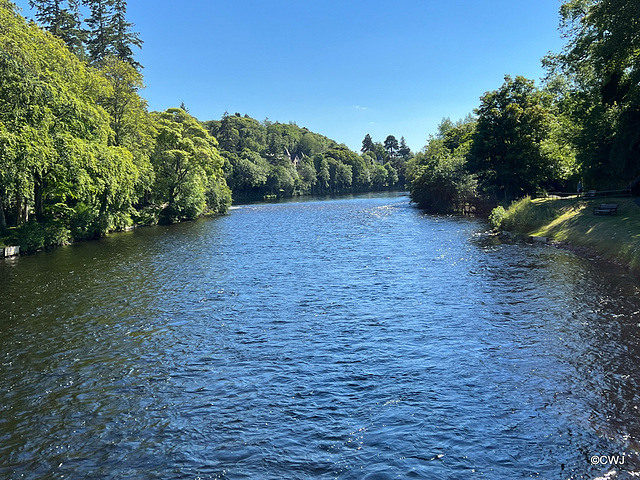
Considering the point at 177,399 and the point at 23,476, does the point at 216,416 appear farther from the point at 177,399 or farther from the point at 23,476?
the point at 23,476

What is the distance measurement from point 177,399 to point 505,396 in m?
8.93

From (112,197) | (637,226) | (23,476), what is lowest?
(23,476)

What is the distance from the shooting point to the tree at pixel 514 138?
4984cm

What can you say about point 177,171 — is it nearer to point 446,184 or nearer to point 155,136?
point 155,136

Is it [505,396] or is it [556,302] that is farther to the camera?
[556,302]

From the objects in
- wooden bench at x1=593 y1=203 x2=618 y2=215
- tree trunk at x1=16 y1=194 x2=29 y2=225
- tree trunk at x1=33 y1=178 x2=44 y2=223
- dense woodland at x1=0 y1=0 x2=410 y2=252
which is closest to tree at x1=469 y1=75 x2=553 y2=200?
wooden bench at x1=593 y1=203 x2=618 y2=215

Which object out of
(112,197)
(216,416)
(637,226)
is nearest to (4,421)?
(216,416)

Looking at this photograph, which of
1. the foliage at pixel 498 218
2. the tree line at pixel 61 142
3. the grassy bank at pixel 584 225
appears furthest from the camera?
the foliage at pixel 498 218

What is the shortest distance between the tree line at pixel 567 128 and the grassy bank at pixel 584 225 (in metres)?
3.78

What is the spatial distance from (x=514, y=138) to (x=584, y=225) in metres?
22.5

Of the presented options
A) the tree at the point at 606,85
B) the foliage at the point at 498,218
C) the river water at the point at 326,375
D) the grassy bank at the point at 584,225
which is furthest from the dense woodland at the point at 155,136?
the river water at the point at 326,375

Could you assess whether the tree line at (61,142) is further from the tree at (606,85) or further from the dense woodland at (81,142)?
the tree at (606,85)

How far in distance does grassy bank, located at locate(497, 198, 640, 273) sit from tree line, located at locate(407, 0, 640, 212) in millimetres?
3779

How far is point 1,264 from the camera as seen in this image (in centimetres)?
3291
